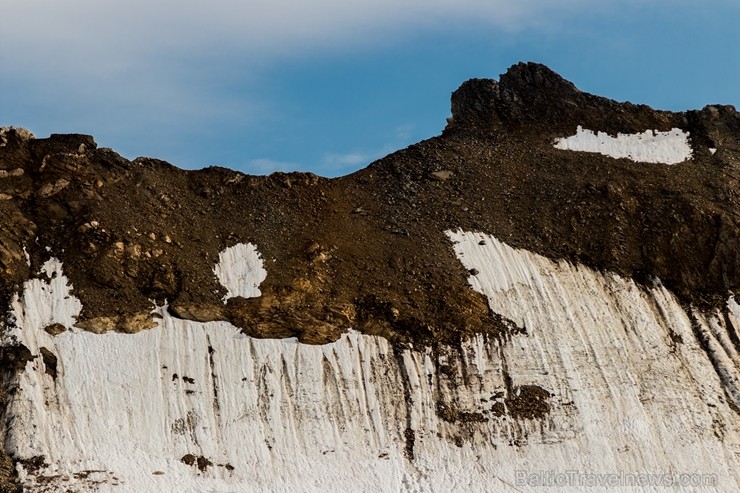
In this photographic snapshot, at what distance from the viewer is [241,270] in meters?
35.8

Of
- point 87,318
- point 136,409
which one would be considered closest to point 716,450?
point 136,409

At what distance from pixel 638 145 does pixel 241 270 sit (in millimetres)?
19492

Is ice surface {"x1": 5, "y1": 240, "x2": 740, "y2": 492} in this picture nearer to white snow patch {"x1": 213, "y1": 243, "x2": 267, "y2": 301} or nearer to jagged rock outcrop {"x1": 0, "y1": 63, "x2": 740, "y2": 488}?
white snow patch {"x1": 213, "y1": 243, "x2": 267, "y2": 301}

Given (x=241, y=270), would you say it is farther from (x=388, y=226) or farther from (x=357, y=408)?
(x=357, y=408)

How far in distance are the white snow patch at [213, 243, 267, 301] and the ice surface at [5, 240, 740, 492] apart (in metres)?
0.19

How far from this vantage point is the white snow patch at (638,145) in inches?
1693

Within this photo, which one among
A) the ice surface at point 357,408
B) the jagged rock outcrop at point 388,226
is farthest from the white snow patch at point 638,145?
the ice surface at point 357,408

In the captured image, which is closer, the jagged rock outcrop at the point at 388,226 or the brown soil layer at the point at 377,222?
the jagged rock outcrop at the point at 388,226

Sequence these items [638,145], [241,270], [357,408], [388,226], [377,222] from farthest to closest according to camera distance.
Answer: [638,145] < [377,222] < [388,226] < [241,270] < [357,408]

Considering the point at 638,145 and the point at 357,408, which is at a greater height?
the point at 638,145

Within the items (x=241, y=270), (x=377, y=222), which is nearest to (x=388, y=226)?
(x=377, y=222)

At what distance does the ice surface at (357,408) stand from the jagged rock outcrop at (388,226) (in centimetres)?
54

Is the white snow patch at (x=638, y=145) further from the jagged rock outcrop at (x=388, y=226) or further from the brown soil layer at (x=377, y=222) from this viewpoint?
the brown soil layer at (x=377, y=222)

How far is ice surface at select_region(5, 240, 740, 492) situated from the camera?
30.2m
